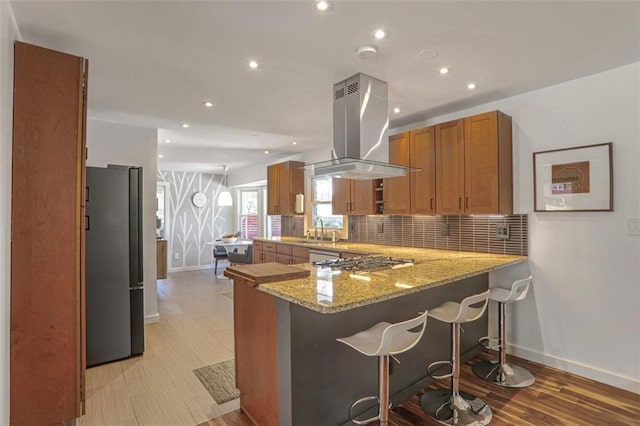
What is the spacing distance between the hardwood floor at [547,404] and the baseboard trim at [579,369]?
5 centimetres

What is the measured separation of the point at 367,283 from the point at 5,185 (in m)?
2.01

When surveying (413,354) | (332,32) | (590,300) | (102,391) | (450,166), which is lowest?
(102,391)

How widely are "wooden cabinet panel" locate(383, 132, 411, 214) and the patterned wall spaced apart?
5.64 meters

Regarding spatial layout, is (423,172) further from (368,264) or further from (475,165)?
(368,264)

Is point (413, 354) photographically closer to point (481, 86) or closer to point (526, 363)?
point (526, 363)

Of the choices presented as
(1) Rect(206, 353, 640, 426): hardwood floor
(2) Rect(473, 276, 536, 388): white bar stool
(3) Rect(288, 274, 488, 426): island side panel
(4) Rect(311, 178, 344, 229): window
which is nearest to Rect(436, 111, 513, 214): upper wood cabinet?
(2) Rect(473, 276, 536, 388): white bar stool

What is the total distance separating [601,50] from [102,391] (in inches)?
175

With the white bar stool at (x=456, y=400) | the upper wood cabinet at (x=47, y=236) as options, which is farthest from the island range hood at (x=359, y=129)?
the upper wood cabinet at (x=47, y=236)

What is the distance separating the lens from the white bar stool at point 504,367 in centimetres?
264

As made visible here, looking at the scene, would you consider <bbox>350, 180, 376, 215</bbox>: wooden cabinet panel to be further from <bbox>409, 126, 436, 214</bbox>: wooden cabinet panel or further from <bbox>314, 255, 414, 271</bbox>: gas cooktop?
<bbox>314, 255, 414, 271</bbox>: gas cooktop

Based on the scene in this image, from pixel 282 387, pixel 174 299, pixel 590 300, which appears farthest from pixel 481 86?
pixel 174 299

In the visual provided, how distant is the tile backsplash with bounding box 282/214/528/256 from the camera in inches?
126

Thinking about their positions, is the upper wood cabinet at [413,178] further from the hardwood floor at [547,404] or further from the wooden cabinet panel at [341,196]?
the hardwood floor at [547,404]

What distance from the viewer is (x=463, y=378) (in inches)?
108
